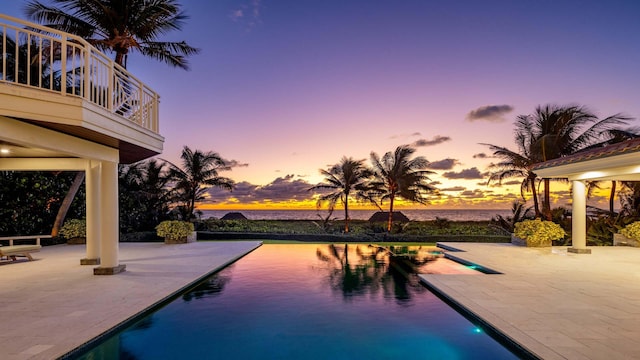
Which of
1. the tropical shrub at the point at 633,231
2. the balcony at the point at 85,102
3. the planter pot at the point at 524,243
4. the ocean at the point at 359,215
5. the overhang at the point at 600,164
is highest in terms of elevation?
the balcony at the point at 85,102

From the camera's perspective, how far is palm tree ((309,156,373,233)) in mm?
19781

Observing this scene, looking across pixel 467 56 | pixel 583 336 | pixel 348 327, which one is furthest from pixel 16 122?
pixel 467 56

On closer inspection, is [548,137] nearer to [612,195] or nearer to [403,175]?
[612,195]

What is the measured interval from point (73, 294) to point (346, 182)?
568 inches

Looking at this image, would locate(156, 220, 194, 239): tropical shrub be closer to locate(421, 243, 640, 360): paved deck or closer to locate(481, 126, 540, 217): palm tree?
locate(421, 243, 640, 360): paved deck

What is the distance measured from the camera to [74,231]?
50.1 ft

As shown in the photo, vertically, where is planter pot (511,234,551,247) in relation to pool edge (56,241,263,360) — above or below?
below

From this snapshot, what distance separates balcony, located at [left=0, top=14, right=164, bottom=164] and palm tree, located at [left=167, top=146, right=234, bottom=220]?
8.99 metres

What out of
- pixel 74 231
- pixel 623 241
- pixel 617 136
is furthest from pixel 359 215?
pixel 74 231

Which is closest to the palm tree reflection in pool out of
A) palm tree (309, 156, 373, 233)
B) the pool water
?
the pool water

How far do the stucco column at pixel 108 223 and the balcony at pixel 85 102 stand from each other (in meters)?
0.71

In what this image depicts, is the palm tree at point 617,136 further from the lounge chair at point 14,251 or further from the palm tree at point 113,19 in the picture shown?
the lounge chair at point 14,251

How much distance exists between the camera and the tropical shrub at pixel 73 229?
49.9 feet

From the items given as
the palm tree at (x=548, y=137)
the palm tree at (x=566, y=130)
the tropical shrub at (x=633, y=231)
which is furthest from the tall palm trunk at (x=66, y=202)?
the tropical shrub at (x=633, y=231)
